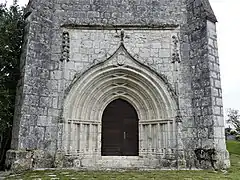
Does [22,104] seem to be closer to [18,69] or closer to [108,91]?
[18,69]

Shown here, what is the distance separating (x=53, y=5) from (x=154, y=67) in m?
3.21

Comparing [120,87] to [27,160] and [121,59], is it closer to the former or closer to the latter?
[121,59]

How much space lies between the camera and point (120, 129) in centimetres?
693

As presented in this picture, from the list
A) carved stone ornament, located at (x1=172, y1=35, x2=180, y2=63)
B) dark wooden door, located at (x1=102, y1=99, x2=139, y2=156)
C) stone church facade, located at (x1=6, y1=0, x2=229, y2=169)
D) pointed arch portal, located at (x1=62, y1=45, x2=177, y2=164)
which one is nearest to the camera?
stone church facade, located at (x1=6, y1=0, x2=229, y2=169)

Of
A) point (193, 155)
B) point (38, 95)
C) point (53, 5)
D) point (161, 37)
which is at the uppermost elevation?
point (53, 5)

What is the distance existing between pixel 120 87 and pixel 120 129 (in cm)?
119

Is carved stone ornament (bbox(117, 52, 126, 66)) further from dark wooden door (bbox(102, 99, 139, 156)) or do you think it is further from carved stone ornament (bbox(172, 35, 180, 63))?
carved stone ornament (bbox(172, 35, 180, 63))

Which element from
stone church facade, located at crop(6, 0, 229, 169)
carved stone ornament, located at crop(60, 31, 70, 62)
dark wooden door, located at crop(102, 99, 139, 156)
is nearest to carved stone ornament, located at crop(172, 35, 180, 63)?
stone church facade, located at crop(6, 0, 229, 169)

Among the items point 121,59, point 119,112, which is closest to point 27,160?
point 119,112

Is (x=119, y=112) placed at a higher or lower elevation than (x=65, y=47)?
lower

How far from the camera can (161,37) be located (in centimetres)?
674

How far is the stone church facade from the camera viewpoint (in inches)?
233

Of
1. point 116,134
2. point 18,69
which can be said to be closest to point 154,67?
point 116,134

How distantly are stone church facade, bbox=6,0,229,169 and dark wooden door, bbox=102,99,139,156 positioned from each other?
3 centimetres
